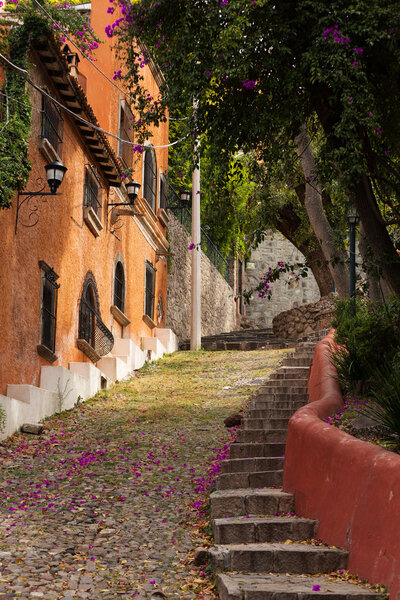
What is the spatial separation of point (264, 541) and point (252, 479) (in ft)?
3.99

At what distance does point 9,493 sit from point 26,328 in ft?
11.5

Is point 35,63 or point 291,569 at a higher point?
point 35,63

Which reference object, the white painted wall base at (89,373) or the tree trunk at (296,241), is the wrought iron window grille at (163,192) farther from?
the white painted wall base at (89,373)

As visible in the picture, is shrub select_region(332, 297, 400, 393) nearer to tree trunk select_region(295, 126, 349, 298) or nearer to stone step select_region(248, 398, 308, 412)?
stone step select_region(248, 398, 308, 412)

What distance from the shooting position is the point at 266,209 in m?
11.4

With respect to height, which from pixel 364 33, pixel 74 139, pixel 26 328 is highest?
pixel 74 139

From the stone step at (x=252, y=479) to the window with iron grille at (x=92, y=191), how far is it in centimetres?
766

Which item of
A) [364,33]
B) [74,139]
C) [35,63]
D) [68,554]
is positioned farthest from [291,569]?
[74,139]

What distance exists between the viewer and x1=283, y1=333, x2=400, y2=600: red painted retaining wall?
4.26 meters

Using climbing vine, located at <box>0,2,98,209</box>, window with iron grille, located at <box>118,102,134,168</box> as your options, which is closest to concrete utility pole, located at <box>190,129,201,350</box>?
window with iron grille, located at <box>118,102,134,168</box>

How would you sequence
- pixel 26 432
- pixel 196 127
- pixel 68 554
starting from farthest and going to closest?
pixel 26 432 → pixel 196 127 → pixel 68 554

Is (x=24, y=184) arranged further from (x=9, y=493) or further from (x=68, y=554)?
(x=68, y=554)

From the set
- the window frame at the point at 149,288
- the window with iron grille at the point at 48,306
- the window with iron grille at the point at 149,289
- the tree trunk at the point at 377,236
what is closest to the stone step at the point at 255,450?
the tree trunk at the point at 377,236

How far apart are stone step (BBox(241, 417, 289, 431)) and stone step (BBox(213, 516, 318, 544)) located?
3.05 m
